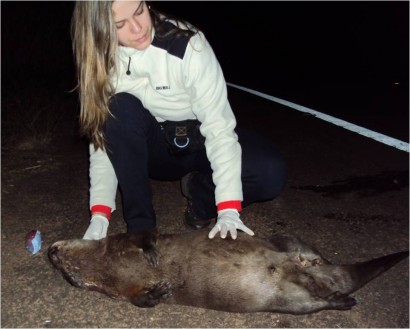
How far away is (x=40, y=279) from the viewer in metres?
3.05

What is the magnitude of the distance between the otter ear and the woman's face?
3.71 ft

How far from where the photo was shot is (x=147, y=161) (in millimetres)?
3213

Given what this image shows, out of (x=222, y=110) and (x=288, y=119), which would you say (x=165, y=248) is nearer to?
(x=222, y=110)

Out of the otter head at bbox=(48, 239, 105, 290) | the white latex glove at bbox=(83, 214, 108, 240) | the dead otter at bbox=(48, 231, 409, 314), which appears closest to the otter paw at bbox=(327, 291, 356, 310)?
the dead otter at bbox=(48, 231, 409, 314)

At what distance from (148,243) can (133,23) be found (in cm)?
128

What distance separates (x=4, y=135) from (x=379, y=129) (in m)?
4.53

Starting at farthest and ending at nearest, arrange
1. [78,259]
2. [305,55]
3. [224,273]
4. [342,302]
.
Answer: [305,55] → [78,259] → [224,273] → [342,302]

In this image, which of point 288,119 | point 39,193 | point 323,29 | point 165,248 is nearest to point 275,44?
point 323,29

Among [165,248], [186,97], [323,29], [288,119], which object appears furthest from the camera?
[323,29]

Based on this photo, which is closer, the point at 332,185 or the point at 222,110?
the point at 222,110

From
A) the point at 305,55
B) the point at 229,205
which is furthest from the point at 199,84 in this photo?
the point at 305,55

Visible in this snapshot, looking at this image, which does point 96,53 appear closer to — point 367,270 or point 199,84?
point 199,84

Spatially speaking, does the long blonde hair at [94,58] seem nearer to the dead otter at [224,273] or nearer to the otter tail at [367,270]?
the dead otter at [224,273]

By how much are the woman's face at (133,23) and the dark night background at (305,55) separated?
347 cm
